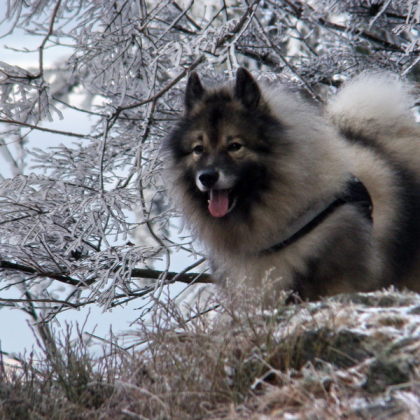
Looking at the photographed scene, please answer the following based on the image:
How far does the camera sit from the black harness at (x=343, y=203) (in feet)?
12.4

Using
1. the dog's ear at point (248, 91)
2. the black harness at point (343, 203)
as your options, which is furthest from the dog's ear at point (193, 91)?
the black harness at point (343, 203)

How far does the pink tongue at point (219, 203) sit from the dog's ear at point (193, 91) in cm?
67

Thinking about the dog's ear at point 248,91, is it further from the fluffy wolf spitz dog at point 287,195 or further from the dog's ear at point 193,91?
the dog's ear at point 193,91

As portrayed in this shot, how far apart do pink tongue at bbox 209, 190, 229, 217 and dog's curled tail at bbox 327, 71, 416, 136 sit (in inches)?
51.9

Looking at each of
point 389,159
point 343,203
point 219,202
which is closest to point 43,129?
point 219,202

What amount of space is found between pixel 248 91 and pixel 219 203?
0.77m

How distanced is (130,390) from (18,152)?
21.9 ft

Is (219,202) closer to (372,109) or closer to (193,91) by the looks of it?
(193,91)

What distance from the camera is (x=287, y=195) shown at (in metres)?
3.89

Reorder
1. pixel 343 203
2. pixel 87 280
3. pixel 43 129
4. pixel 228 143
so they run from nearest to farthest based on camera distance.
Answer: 1. pixel 228 143
2. pixel 343 203
3. pixel 43 129
4. pixel 87 280

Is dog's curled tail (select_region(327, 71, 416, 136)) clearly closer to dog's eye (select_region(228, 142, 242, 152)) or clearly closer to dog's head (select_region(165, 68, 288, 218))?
dog's head (select_region(165, 68, 288, 218))

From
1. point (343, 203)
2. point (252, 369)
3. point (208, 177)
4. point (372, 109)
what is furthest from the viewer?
point (372, 109)

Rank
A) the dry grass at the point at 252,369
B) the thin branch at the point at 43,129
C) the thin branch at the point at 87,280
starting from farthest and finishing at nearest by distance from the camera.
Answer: the thin branch at the point at 87,280, the thin branch at the point at 43,129, the dry grass at the point at 252,369

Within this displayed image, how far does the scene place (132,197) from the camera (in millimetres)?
5062
